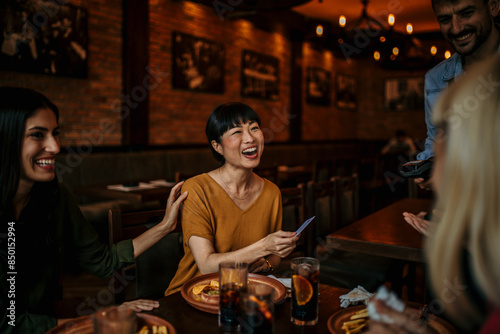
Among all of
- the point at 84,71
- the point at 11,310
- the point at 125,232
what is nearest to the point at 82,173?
the point at 84,71

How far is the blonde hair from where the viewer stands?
0.76m

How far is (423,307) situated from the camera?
1280 mm

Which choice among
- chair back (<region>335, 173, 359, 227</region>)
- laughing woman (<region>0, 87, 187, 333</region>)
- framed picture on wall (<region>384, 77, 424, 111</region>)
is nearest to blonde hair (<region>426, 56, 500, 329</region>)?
laughing woman (<region>0, 87, 187, 333</region>)

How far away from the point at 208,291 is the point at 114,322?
453 mm

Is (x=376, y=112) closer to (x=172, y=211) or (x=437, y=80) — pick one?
(x=437, y=80)

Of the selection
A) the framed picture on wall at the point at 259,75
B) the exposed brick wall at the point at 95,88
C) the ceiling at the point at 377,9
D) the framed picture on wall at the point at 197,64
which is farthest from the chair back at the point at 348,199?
the ceiling at the point at 377,9

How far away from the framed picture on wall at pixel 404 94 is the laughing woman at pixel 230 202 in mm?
10299

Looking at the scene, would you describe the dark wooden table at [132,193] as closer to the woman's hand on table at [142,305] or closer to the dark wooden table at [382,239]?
the dark wooden table at [382,239]

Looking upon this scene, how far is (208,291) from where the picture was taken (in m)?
1.36

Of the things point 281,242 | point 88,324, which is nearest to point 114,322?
point 88,324

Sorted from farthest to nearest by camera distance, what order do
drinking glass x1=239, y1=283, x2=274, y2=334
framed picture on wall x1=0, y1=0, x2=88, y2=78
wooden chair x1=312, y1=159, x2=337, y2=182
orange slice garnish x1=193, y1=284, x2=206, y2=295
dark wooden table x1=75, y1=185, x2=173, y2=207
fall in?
wooden chair x1=312, y1=159, x2=337, y2=182 → framed picture on wall x1=0, y1=0, x2=88, y2=78 → dark wooden table x1=75, y1=185, x2=173, y2=207 → orange slice garnish x1=193, y1=284, x2=206, y2=295 → drinking glass x1=239, y1=283, x2=274, y2=334

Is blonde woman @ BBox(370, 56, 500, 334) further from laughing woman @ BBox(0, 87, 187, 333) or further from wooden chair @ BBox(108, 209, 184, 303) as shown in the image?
wooden chair @ BBox(108, 209, 184, 303)

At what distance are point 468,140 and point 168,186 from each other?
3.73 meters

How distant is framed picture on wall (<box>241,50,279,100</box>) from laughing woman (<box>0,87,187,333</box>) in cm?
626
